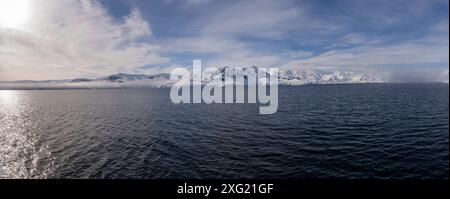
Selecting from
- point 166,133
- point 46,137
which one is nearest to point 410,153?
point 166,133

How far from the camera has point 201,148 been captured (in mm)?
50031

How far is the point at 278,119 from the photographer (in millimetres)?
78812

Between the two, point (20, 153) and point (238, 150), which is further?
point (238, 150)

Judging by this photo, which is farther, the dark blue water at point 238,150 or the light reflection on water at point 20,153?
the light reflection on water at point 20,153

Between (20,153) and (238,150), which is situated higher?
(238,150)

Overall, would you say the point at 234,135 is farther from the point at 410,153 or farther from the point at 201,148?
the point at 410,153

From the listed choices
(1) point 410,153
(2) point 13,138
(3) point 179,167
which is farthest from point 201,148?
(2) point 13,138

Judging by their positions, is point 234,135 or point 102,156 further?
point 234,135

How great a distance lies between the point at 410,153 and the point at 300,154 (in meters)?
18.5

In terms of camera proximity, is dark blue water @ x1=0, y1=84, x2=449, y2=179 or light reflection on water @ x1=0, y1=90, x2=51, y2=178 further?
light reflection on water @ x1=0, y1=90, x2=51, y2=178
